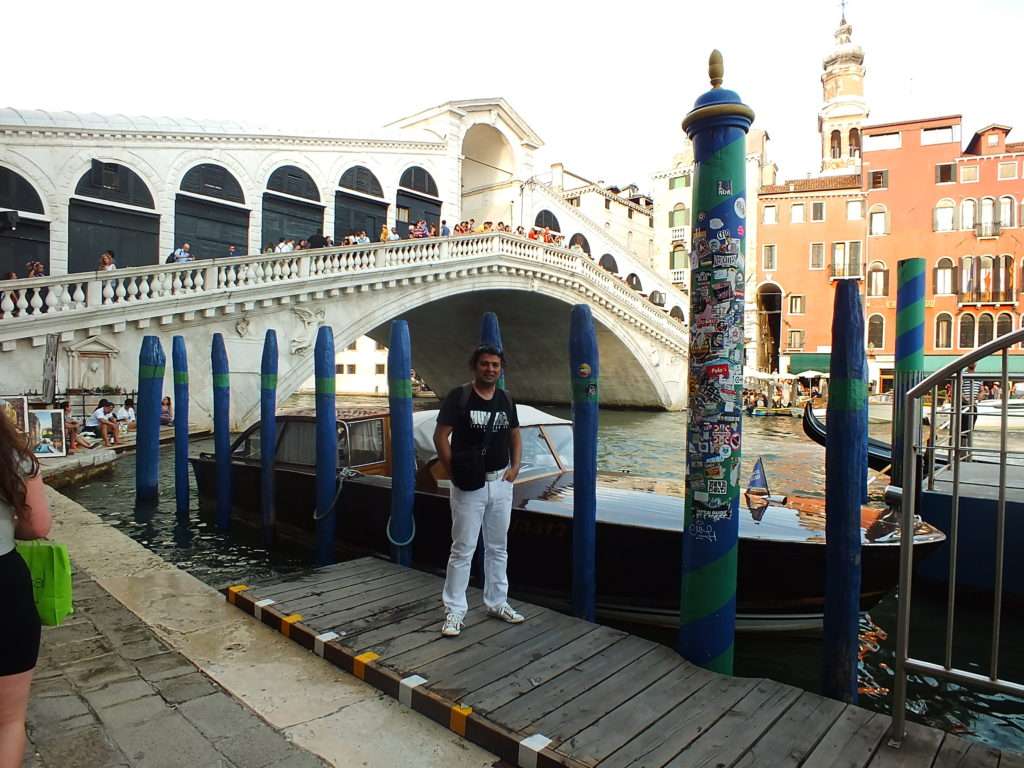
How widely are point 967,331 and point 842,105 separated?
22.9m

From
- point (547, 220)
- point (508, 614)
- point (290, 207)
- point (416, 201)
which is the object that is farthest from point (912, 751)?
point (547, 220)

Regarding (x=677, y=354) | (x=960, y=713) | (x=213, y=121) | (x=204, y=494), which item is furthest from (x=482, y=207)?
(x=960, y=713)

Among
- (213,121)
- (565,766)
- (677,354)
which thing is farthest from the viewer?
(677,354)

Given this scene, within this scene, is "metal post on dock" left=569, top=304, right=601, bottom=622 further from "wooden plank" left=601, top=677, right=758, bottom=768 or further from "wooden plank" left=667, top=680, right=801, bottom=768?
"wooden plank" left=667, top=680, right=801, bottom=768

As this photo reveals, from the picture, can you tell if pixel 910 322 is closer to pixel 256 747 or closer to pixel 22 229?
pixel 256 747

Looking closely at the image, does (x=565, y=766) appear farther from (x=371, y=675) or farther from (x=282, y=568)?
(x=282, y=568)

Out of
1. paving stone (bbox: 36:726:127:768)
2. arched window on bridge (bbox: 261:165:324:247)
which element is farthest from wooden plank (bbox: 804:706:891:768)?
arched window on bridge (bbox: 261:165:324:247)

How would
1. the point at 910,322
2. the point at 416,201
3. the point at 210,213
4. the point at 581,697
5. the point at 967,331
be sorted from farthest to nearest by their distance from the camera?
the point at 967,331 < the point at 416,201 < the point at 210,213 < the point at 910,322 < the point at 581,697

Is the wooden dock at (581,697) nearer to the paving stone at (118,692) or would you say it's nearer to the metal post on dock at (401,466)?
the paving stone at (118,692)

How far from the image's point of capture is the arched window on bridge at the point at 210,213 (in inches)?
607

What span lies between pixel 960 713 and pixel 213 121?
57.2 ft

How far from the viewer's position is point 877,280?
27578 mm

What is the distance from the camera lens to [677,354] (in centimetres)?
2502

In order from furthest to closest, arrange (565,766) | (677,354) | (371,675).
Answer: (677,354) → (371,675) → (565,766)
